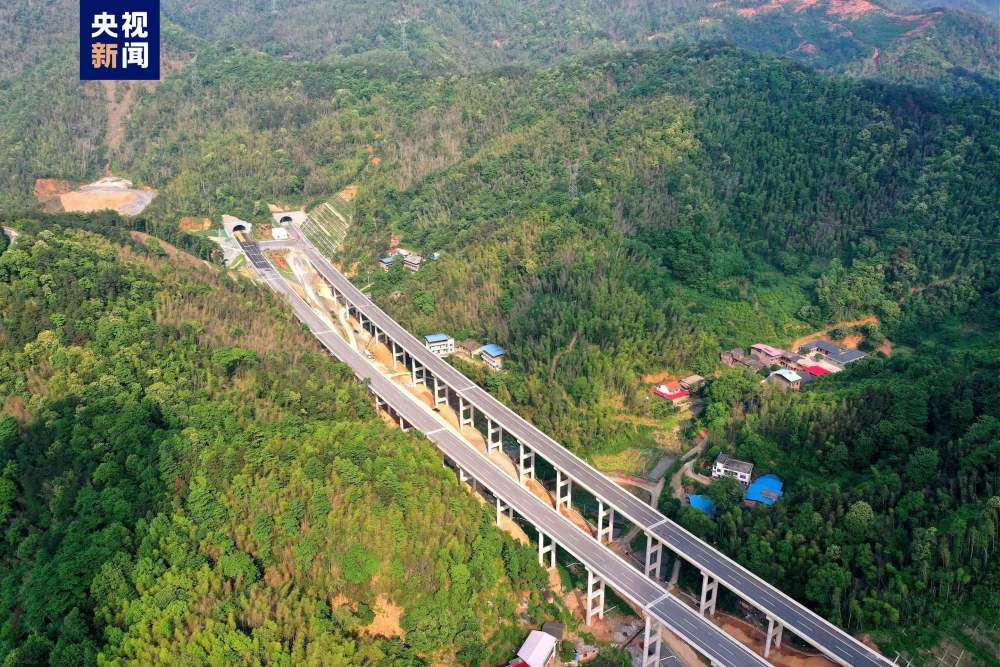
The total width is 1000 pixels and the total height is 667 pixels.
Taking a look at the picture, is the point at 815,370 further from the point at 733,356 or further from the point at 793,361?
the point at 733,356

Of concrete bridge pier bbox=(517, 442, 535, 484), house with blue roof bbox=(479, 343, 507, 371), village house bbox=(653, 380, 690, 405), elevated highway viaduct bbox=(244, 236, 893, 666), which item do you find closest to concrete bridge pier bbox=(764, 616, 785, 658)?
elevated highway viaduct bbox=(244, 236, 893, 666)

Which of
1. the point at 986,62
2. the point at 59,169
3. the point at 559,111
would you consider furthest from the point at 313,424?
the point at 986,62

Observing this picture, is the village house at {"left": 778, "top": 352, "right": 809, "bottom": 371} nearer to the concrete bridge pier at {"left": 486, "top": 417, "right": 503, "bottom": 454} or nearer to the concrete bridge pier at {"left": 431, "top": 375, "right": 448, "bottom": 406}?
the concrete bridge pier at {"left": 486, "top": 417, "right": 503, "bottom": 454}

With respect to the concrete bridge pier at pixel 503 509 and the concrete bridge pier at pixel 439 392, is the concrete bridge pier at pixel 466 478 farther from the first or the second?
the concrete bridge pier at pixel 439 392

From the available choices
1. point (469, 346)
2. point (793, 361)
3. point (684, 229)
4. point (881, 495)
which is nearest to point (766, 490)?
point (881, 495)

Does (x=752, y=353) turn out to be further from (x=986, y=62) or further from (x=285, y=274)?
(x=986, y=62)

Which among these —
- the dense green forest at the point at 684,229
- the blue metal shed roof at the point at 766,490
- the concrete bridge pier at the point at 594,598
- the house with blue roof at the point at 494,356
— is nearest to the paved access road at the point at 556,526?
the concrete bridge pier at the point at 594,598
